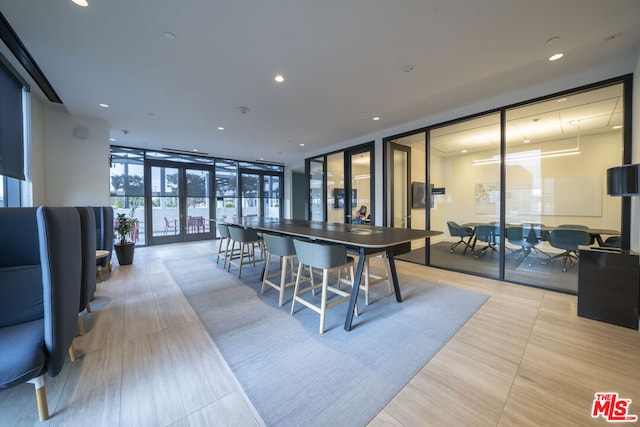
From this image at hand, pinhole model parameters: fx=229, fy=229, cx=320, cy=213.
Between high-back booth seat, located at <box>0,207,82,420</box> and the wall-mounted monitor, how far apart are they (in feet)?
14.0

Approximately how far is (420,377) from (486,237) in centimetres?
333

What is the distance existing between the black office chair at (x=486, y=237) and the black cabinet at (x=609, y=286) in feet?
4.26

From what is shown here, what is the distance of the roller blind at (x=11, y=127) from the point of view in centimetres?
261

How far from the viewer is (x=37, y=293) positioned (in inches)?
60.6

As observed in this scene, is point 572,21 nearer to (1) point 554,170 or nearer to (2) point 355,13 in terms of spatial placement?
(2) point 355,13

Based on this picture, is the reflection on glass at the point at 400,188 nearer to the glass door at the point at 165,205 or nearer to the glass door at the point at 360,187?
the glass door at the point at 360,187

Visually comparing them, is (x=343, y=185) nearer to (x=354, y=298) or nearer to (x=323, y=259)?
(x=323, y=259)

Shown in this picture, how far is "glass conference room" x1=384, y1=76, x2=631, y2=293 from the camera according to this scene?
296 centimetres

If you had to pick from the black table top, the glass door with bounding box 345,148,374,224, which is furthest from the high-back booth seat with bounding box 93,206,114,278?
the glass door with bounding box 345,148,374,224

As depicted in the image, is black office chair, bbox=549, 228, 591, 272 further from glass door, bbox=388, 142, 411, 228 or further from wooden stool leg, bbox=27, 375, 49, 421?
wooden stool leg, bbox=27, 375, 49, 421

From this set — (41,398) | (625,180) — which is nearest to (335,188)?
(625,180)

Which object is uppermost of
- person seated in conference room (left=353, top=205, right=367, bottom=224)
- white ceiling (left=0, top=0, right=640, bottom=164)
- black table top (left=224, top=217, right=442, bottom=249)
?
white ceiling (left=0, top=0, right=640, bottom=164)

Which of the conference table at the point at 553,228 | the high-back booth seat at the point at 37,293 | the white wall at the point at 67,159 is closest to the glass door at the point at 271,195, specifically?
the white wall at the point at 67,159

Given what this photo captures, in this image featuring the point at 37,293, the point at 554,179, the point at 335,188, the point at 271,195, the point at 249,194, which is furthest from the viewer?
the point at 271,195
